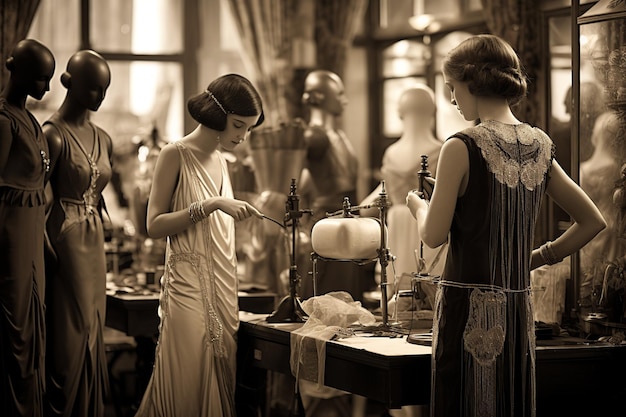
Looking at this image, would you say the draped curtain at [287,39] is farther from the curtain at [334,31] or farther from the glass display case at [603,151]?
the glass display case at [603,151]

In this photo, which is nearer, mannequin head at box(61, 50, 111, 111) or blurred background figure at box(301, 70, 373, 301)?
mannequin head at box(61, 50, 111, 111)

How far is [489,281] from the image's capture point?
327cm

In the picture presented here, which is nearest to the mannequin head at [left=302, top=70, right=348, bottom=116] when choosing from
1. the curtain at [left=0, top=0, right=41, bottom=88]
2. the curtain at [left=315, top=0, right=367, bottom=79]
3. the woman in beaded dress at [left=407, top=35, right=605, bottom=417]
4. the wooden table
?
the curtain at [left=315, top=0, right=367, bottom=79]

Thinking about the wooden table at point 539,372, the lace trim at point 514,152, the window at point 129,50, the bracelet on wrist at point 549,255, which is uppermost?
the window at point 129,50

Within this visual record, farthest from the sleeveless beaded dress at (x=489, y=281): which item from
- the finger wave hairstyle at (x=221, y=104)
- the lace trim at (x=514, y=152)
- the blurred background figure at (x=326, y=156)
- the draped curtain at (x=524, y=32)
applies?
the blurred background figure at (x=326, y=156)

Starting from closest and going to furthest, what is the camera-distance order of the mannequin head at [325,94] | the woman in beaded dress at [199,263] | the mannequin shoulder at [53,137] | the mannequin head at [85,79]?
the woman in beaded dress at [199,263] < the mannequin shoulder at [53,137] < the mannequin head at [85,79] < the mannequin head at [325,94]

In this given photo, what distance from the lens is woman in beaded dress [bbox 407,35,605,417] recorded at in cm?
323

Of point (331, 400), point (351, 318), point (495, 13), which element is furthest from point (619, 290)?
point (495, 13)

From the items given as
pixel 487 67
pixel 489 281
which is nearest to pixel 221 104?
pixel 487 67

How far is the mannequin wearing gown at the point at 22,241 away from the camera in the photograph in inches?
168

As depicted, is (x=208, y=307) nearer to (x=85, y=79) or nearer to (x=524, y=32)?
(x=85, y=79)

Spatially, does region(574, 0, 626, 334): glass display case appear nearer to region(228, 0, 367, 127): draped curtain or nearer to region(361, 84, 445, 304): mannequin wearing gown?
region(361, 84, 445, 304): mannequin wearing gown

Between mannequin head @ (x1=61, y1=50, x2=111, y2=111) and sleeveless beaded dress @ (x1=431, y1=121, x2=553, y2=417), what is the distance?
2.11m

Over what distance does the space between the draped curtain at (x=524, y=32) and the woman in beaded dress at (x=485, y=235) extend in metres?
3.41
